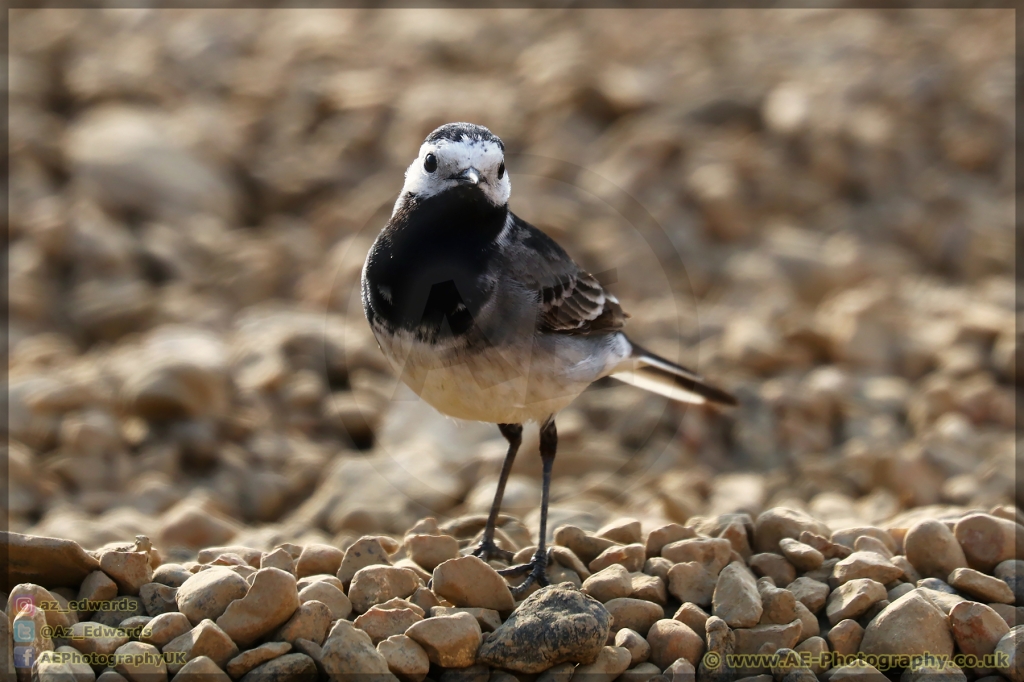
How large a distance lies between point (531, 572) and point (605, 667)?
2.99ft

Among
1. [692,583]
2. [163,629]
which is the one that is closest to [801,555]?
[692,583]

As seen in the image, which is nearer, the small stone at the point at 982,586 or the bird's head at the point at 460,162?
the small stone at the point at 982,586

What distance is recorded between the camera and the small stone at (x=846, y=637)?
4.15 meters

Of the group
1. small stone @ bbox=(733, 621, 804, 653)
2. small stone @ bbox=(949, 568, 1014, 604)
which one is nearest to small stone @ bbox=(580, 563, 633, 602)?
small stone @ bbox=(733, 621, 804, 653)

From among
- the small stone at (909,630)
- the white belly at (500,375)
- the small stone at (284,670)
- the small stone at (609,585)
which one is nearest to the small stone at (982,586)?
the small stone at (909,630)

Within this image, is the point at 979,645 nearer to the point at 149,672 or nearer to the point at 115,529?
the point at 149,672

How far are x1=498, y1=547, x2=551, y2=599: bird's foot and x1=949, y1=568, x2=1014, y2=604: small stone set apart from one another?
1.85 metres

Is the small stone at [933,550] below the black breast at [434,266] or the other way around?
below

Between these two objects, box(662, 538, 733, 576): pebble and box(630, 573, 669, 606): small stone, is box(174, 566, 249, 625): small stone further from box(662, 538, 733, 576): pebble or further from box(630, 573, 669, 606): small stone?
box(662, 538, 733, 576): pebble

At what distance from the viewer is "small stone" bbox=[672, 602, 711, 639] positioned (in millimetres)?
4195

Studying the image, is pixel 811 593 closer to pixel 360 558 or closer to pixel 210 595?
pixel 360 558

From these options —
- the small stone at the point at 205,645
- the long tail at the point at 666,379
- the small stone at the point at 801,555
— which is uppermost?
the long tail at the point at 666,379

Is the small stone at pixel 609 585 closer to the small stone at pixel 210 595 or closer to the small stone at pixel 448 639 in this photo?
the small stone at pixel 448 639

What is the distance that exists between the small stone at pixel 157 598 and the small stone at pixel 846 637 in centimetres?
271
